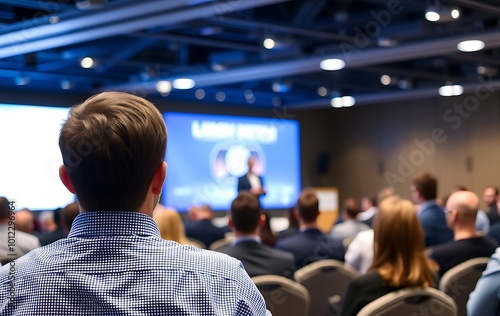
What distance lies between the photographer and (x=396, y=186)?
52.7 feet

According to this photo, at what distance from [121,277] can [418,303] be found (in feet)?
7.34

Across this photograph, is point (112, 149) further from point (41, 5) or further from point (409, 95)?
point (409, 95)

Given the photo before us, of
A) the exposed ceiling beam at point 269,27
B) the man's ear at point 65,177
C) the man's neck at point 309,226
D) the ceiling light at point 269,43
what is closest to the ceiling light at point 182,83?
the ceiling light at point 269,43

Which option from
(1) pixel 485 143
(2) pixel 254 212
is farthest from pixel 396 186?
(2) pixel 254 212

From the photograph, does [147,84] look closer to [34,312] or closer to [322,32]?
[322,32]

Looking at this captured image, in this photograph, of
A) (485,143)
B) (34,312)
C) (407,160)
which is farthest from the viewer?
(407,160)

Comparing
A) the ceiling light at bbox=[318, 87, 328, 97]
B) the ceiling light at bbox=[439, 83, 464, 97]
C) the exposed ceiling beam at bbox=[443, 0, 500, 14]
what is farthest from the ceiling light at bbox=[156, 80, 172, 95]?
the exposed ceiling beam at bbox=[443, 0, 500, 14]

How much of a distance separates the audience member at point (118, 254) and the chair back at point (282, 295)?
2329mm

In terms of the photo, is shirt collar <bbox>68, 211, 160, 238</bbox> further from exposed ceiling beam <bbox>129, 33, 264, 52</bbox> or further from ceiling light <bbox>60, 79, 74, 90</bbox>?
ceiling light <bbox>60, 79, 74, 90</bbox>

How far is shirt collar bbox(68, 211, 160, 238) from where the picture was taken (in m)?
1.15

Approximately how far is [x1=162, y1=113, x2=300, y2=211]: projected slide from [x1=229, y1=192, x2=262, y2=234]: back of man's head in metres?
8.85

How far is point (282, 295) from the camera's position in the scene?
3549 millimetres

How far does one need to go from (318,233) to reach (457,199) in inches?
50.9

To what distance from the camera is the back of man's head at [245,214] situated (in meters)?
4.31
